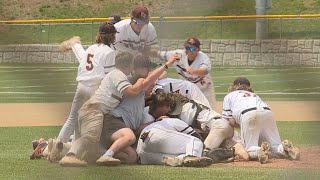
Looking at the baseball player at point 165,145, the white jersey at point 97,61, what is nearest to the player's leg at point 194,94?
the baseball player at point 165,145

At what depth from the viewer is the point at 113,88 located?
20.3ft

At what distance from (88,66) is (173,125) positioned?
2532 millimetres

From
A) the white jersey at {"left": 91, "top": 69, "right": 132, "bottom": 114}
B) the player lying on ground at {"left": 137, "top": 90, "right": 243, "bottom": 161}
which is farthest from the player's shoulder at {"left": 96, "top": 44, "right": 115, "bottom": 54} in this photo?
the player lying on ground at {"left": 137, "top": 90, "right": 243, "bottom": 161}

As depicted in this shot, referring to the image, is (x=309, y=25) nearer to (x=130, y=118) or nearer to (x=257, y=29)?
(x=257, y=29)

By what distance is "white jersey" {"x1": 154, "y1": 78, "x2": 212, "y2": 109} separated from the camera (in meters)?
7.33

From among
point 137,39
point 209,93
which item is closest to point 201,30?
point 137,39

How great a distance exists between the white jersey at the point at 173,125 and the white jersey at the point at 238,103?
21.2 inches

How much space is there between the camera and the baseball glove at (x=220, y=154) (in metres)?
6.77

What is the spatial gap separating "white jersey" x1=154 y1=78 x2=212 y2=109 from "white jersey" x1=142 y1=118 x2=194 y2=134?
0.61 meters

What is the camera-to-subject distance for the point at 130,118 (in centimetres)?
654

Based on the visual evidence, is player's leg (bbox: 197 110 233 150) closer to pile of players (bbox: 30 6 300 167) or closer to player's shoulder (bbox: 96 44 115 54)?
pile of players (bbox: 30 6 300 167)

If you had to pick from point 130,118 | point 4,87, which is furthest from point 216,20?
point 4,87

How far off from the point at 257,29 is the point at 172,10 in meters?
0.11

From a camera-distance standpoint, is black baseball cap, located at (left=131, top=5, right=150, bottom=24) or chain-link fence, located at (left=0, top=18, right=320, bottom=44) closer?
chain-link fence, located at (left=0, top=18, right=320, bottom=44)
